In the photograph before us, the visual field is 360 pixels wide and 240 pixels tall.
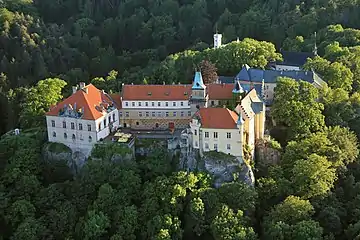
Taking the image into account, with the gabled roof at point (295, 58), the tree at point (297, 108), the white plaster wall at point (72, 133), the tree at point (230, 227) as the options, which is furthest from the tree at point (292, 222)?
the gabled roof at point (295, 58)

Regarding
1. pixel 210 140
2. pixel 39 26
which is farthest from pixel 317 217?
pixel 39 26

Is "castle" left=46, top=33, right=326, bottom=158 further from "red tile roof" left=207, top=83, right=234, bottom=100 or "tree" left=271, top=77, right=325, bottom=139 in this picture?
"tree" left=271, top=77, right=325, bottom=139

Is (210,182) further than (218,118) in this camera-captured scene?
Yes

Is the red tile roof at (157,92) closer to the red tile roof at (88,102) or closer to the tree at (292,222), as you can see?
the red tile roof at (88,102)

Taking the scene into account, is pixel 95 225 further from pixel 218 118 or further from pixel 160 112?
pixel 160 112

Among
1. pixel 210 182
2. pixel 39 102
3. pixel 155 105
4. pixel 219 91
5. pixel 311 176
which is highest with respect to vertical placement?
pixel 219 91

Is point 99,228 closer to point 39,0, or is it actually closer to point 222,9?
point 222,9

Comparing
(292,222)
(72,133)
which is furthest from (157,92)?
(292,222)

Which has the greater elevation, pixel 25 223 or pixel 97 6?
pixel 97 6
